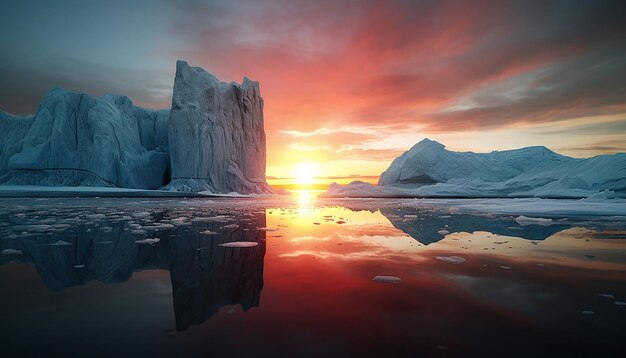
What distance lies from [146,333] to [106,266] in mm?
2377

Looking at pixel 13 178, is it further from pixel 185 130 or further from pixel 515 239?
pixel 515 239

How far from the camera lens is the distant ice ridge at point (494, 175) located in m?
28.1

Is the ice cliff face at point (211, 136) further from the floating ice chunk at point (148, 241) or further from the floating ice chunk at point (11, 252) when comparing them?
the floating ice chunk at point (11, 252)

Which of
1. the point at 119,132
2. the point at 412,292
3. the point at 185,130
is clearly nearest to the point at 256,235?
the point at 412,292

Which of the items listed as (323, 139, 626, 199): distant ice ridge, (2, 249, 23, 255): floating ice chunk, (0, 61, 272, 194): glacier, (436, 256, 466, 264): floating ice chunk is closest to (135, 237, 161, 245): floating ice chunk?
(2, 249, 23, 255): floating ice chunk

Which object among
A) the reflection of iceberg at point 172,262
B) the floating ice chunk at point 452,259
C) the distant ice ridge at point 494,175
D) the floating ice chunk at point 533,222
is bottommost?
the reflection of iceberg at point 172,262

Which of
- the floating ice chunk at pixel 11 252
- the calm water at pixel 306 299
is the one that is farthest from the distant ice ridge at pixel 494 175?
the floating ice chunk at pixel 11 252

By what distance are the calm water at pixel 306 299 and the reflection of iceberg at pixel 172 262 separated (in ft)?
0.08

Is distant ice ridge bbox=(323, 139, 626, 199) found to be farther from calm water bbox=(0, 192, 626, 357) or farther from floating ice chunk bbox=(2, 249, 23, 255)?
floating ice chunk bbox=(2, 249, 23, 255)

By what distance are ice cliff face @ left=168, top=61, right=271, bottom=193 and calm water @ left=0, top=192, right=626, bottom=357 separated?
22990 mm

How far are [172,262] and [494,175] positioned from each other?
4651 centimetres

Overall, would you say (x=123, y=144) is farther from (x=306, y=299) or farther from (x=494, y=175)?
(x=494, y=175)

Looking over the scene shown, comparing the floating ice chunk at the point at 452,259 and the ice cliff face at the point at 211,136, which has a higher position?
the ice cliff face at the point at 211,136

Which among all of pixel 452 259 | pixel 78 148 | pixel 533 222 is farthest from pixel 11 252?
pixel 78 148
